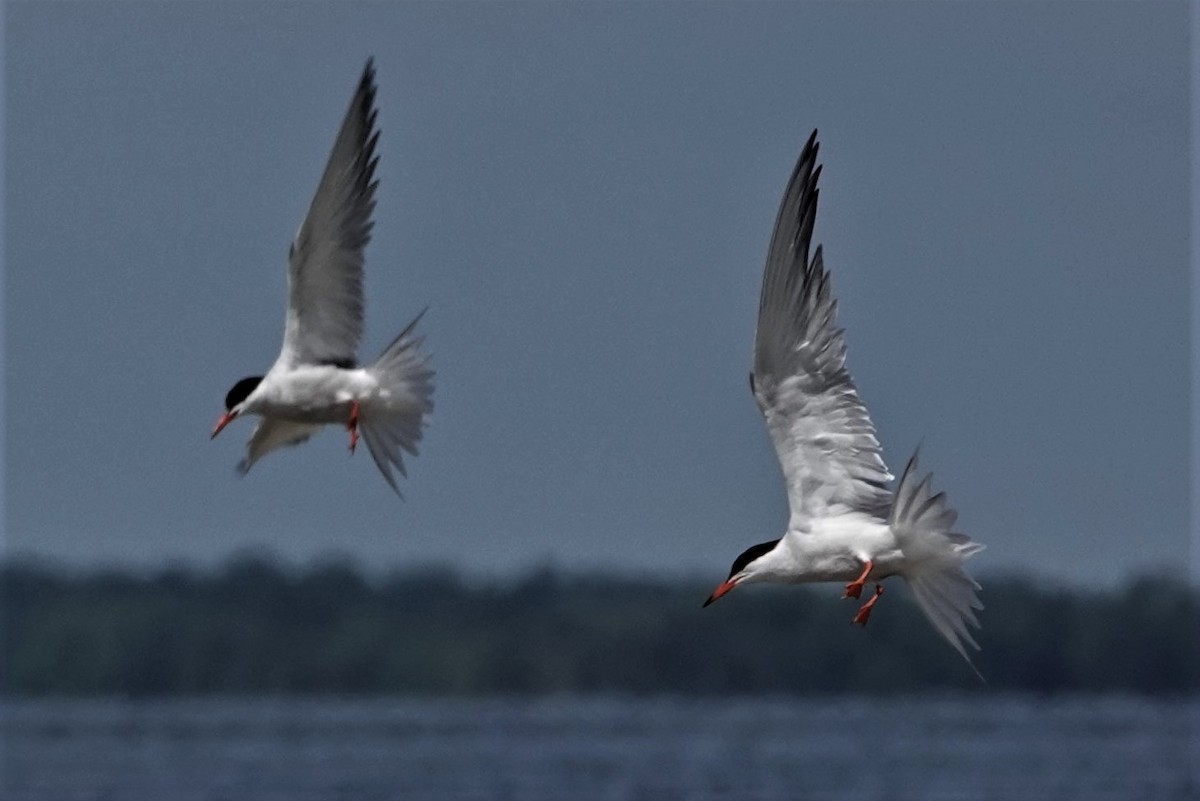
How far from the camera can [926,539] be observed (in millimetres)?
10742

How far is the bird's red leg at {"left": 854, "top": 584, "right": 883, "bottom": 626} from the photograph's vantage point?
34.3ft

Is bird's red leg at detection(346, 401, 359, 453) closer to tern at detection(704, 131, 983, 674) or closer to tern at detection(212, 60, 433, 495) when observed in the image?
tern at detection(212, 60, 433, 495)

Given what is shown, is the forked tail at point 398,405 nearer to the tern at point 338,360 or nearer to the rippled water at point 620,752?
the tern at point 338,360

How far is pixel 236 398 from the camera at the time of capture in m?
13.0

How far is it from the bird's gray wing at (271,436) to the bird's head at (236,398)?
0.64 ft

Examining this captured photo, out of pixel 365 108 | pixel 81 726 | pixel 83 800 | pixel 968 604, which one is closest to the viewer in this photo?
pixel 968 604

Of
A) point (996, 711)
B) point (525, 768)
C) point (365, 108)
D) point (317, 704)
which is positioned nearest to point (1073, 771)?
point (525, 768)

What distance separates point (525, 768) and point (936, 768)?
221 inches

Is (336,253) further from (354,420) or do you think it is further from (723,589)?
(723,589)

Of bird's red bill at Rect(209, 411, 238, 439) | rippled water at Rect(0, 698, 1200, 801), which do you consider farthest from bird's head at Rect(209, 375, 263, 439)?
rippled water at Rect(0, 698, 1200, 801)

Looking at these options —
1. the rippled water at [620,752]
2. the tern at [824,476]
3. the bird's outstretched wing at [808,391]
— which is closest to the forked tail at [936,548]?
the tern at [824,476]

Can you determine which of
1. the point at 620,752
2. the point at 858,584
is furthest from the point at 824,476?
the point at 620,752

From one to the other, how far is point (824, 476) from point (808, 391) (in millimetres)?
342

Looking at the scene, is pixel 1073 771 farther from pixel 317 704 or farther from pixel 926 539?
pixel 317 704
